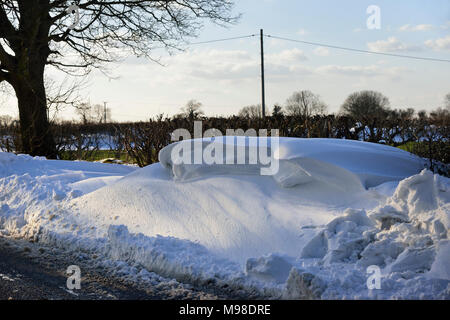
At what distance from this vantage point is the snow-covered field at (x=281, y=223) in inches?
162

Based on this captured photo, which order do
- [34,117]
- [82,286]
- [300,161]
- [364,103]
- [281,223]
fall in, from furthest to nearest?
[364,103]
[34,117]
[300,161]
[281,223]
[82,286]

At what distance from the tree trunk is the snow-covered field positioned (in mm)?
7344

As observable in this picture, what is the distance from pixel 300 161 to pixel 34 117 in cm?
1132

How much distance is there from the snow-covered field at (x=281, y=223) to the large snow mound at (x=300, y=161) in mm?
17

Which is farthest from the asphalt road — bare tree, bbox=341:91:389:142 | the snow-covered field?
bare tree, bbox=341:91:389:142

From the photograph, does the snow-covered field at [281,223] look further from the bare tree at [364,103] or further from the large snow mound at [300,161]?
the bare tree at [364,103]

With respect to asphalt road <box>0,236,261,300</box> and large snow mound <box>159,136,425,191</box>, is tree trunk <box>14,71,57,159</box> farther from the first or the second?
asphalt road <box>0,236,261,300</box>

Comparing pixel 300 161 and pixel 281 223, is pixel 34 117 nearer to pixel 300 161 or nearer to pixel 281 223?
pixel 300 161

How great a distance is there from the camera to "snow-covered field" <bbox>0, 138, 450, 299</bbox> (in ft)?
13.5

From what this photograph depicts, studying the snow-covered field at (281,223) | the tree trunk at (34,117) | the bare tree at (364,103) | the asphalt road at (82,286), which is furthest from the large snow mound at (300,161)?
the bare tree at (364,103)

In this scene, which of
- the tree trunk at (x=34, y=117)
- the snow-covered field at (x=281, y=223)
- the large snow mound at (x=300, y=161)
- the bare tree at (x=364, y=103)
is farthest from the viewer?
the bare tree at (x=364, y=103)

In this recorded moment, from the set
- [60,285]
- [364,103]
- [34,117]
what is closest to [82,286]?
[60,285]

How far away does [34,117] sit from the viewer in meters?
14.8

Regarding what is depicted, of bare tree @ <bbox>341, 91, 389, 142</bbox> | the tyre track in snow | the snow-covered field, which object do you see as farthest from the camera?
bare tree @ <bbox>341, 91, 389, 142</bbox>
